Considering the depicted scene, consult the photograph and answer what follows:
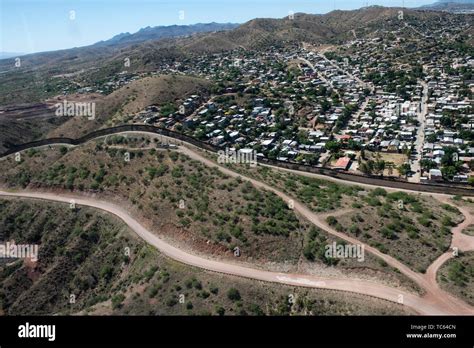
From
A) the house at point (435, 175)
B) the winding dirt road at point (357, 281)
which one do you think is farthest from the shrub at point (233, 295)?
the house at point (435, 175)

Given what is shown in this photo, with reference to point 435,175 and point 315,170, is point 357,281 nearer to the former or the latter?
point 315,170

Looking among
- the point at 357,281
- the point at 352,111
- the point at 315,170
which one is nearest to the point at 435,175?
the point at 315,170

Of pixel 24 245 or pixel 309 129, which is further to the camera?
pixel 309 129

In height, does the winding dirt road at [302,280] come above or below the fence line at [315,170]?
below

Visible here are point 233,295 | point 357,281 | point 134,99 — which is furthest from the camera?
point 134,99

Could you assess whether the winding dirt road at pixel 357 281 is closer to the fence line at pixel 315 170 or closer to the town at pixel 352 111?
the fence line at pixel 315 170

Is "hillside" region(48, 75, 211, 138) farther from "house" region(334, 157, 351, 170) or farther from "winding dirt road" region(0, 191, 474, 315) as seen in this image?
"winding dirt road" region(0, 191, 474, 315)

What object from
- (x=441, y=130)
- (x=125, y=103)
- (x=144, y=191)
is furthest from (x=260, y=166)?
(x=125, y=103)

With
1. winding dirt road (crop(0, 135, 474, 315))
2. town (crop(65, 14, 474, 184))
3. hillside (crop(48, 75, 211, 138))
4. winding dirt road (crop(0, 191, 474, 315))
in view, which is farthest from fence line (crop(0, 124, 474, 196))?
winding dirt road (crop(0, 191, 474, 315))

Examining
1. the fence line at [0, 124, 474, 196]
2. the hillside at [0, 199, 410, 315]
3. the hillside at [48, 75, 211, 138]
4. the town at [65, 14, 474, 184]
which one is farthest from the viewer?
the hillside at [48, 75, 211, 138]

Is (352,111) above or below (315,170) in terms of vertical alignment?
above

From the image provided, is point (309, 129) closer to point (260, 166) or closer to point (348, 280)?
point (260, 166)
